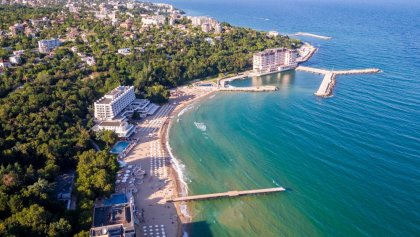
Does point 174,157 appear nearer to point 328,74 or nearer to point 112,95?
point 112,95

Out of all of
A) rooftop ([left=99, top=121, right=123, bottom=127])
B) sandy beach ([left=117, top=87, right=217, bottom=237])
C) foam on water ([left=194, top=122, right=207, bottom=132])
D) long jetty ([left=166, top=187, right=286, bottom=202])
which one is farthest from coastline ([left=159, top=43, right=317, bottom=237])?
rooftop ([left=99, top=121, right=123, bottom=127])

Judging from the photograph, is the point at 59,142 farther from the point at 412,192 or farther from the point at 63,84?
the point at 412,192

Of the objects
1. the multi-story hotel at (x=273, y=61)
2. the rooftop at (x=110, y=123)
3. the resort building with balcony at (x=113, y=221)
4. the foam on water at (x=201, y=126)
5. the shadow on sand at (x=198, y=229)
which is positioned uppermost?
the multi-story hotel at (x=273, y=61)

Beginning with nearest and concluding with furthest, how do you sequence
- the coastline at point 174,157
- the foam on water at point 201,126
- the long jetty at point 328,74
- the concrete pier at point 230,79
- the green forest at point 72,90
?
the green forest at point 72,90
the coastline at point 174,157
the foam on water at point 201,126
the long jetty at point 328,74
the concrete pier at point 230,79

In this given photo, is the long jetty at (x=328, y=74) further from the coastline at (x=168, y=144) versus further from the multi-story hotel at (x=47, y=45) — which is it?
the multi-story hotel at (x=47, y=45)

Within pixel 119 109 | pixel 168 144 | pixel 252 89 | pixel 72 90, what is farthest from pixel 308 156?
pixel 72 90

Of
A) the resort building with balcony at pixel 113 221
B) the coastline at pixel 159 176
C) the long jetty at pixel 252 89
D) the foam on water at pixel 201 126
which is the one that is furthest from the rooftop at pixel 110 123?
the long jetty at pixel 252 89
